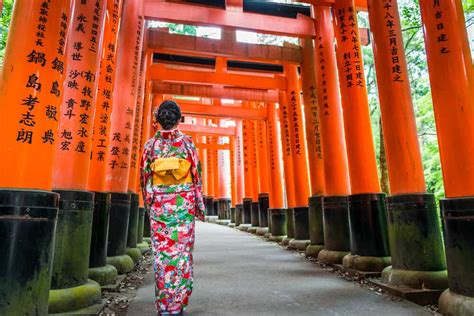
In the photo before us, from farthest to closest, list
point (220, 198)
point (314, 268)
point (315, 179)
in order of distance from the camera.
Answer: point (220, 198), point (315, 179), point (314, 268)

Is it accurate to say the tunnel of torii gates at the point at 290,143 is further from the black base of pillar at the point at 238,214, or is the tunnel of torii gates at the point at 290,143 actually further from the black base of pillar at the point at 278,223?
the black base of pillar at the point at 238,214

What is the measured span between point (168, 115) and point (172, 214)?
951mm

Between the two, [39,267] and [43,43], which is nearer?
[39,267]

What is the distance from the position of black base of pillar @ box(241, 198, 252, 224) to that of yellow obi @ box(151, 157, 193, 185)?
14.1m

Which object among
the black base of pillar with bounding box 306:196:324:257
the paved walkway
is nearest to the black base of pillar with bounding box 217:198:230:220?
the black base of pillar with bounding box 306:196:324:257

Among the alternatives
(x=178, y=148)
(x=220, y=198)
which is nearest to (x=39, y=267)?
(x=178, y=148)

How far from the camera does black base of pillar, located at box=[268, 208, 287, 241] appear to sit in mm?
11703

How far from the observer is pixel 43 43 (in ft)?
9.34

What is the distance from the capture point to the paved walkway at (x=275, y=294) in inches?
143

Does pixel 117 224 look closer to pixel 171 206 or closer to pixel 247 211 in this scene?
pixel 171 206

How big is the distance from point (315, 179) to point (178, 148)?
5.00m

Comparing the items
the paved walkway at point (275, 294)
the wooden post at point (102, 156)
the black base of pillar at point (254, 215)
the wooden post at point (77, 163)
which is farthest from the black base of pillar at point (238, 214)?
the wooden post at point (77, 163)

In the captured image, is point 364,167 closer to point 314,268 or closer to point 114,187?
point 314,268

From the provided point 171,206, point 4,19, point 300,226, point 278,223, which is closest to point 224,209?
point 278,223
